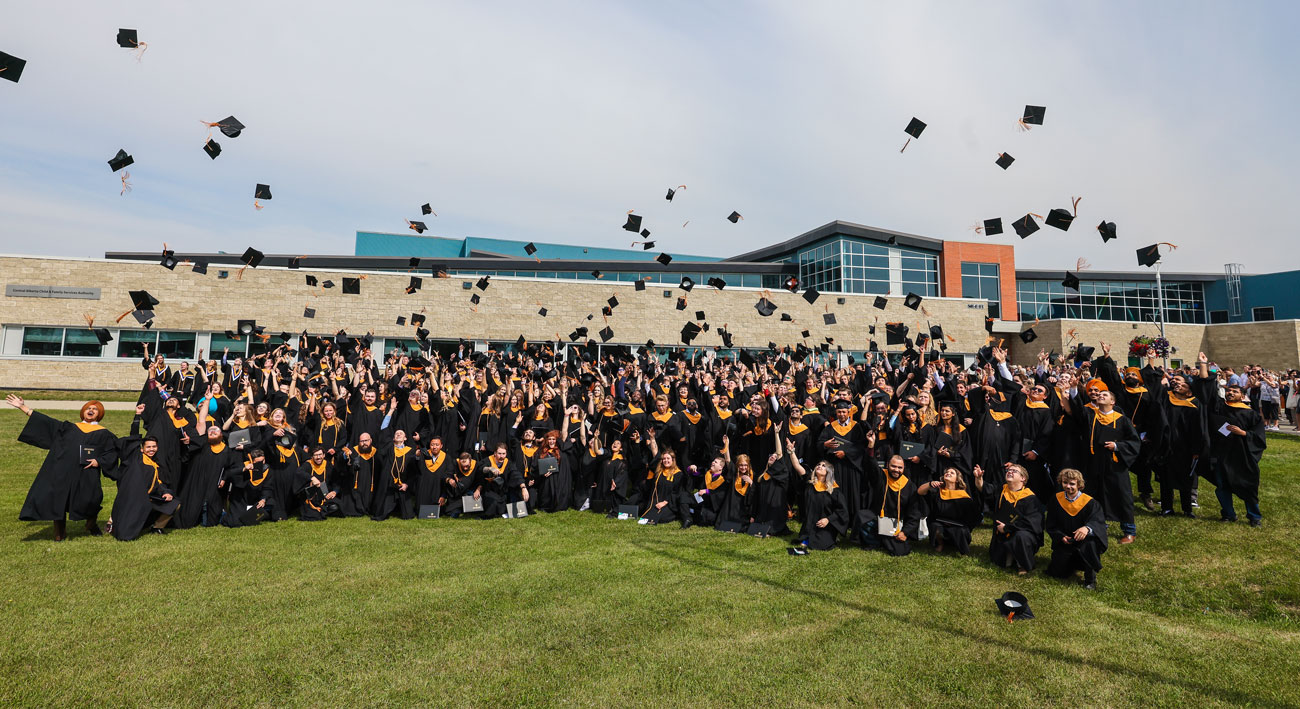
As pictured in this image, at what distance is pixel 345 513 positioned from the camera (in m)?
8.60

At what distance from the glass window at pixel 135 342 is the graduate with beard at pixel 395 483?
68.2ft

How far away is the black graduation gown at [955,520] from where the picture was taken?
655cm

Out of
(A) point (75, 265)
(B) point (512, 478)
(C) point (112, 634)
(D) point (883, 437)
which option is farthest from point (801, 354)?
(A) point (75, 265)

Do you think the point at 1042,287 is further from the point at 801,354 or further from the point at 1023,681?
the point at 1023,681

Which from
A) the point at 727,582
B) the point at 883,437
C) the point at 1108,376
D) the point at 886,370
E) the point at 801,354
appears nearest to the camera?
the point at 727,582

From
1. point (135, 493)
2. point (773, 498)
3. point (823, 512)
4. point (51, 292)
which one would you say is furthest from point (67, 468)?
Answer: point (51, 292)

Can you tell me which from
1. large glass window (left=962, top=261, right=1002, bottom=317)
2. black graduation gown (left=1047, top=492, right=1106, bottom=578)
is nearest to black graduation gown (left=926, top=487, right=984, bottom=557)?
black graduation gown (left=1047, top=492, right=1106, bottom=578)

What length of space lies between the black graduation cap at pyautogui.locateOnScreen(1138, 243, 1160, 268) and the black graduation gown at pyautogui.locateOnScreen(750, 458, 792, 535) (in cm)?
783

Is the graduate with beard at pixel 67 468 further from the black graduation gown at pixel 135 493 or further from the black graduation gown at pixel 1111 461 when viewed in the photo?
the black graduation gown at pixel 1111 461

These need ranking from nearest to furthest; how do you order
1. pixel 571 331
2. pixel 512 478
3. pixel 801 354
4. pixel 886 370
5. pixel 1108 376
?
pixel 1108 376
pixel 512 478
pixel 886 370
pixel 801 354
pixel 571 331

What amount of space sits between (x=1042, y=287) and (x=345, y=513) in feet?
145

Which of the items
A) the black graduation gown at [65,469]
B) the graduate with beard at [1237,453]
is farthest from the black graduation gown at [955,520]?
the black graduation gown at [65,469]

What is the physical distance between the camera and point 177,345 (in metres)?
23.7

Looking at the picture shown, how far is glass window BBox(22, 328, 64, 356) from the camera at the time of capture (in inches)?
889
